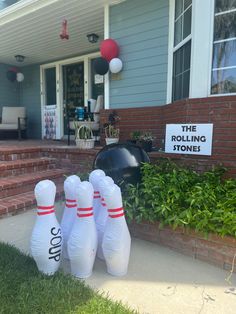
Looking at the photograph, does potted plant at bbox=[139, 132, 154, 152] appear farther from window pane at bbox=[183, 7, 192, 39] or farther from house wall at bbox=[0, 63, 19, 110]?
house wall at bbox=[0, 63, 19, 110]

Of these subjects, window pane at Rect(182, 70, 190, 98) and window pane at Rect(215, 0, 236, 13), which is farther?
window pane at Rect(182, 70, 190, 98)

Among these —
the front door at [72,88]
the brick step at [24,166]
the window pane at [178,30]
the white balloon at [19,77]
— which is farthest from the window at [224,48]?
the white balloon at [19,77]

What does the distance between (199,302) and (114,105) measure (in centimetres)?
349

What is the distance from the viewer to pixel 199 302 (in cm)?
152

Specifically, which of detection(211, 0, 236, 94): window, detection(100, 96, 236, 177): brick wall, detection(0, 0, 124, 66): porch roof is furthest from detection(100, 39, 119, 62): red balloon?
detection(211, 0, 236, 94): window

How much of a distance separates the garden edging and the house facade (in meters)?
1.03

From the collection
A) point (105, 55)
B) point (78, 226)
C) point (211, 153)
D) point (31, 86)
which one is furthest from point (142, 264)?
point (31, 86)

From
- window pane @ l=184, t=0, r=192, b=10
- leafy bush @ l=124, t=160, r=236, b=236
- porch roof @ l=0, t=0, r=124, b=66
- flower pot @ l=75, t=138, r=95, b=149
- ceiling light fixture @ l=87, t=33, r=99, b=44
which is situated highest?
porch roof @ l=0, t=0, r=124, b=66

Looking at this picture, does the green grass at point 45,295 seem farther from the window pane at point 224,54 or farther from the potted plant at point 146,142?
the window pane at point 224,54

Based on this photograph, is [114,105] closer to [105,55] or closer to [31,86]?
[105,55]

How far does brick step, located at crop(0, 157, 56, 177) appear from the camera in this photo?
344 cm

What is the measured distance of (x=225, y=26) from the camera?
105 inches

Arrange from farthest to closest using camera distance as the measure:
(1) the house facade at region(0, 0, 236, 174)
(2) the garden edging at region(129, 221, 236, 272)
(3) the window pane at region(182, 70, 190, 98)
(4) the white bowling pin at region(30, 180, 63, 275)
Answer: (3) the window pane at region(182, 70, 190, 98), (1) the house facade at region(0, 0, 236, 174), (2) the garden edging at region(129, 221, 236, 272), (4) the white bowling pin at region(30, 180, 63, 275)

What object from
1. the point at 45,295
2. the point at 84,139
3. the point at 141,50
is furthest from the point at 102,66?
the point at 45,295
